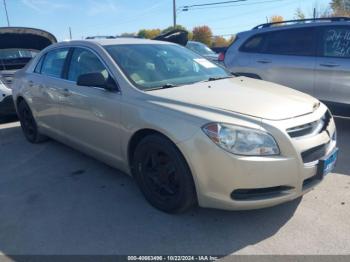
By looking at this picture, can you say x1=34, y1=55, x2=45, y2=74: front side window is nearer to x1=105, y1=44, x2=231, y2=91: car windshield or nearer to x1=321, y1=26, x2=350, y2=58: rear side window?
x1=105, y1=44, x2=231, y2=91: car windshield

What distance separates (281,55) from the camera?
6.16 metres

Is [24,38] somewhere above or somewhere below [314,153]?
above

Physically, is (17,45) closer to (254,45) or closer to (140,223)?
(254,45)

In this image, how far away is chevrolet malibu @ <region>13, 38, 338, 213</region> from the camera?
8.97ft

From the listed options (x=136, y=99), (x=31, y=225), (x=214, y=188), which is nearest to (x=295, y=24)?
(x=136, y=99)

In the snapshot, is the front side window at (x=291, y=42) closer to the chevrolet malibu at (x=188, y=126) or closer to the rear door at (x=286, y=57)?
the rear door at (x=286, y=57)

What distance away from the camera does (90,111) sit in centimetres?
392

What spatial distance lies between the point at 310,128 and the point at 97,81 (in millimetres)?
2040

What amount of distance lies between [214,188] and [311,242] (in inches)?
34.6

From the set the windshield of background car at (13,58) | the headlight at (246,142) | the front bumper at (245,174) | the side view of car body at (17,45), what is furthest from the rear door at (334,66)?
the windshield of background car at (13,58)

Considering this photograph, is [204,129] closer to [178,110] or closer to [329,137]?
[178,110]

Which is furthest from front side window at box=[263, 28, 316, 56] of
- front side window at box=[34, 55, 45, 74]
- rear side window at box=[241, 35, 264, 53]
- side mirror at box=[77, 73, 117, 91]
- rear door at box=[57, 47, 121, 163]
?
front side window at box=[34, 55, 45, 74]

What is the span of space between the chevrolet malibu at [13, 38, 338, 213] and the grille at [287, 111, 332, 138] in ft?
0.03

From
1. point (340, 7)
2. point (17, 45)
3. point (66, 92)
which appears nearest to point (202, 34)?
point (340, 7)
